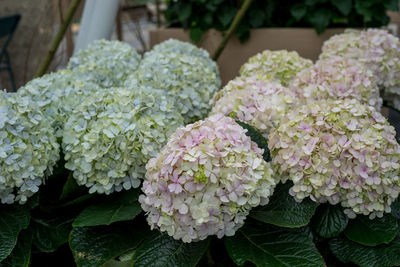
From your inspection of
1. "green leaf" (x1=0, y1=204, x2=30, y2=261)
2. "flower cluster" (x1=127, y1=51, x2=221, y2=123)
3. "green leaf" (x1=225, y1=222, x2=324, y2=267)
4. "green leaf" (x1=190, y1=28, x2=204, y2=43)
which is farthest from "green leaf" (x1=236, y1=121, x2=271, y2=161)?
"green leaf" (x1=190, y1=28, x2=204, y2=43)

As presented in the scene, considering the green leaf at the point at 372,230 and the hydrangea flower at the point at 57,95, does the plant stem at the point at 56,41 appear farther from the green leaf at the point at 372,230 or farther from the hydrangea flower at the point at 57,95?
the green leaf at the point at 372,230

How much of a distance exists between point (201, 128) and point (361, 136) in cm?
34

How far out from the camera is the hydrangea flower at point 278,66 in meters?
1.60

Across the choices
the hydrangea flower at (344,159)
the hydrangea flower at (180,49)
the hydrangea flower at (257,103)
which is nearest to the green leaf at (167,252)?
the hydrangea flower at (344,159)

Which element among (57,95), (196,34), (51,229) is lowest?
(196,34)

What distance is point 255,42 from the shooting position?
9.11 ft

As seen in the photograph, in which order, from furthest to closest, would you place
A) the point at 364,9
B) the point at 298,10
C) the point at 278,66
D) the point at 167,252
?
the point at 298,10 → the point at 364,9 → the point at 278,66 → the point at 167,252

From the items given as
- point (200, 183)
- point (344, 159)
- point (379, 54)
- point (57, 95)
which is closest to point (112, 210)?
point (200, 183)

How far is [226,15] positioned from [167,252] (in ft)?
6.61

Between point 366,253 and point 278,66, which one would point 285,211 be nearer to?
point 366,253

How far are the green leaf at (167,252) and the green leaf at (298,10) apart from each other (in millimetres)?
1969

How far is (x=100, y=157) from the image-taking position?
110cm

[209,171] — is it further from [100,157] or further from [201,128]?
[100,157]

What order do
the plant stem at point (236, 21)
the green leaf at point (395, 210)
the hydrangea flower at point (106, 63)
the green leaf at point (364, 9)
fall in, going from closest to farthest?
the green leaf at point (395, 210) < the hydrangea flower at point (106, 63) < the plant stem at point (236, 21) < the green leaf at point (364, 9)
